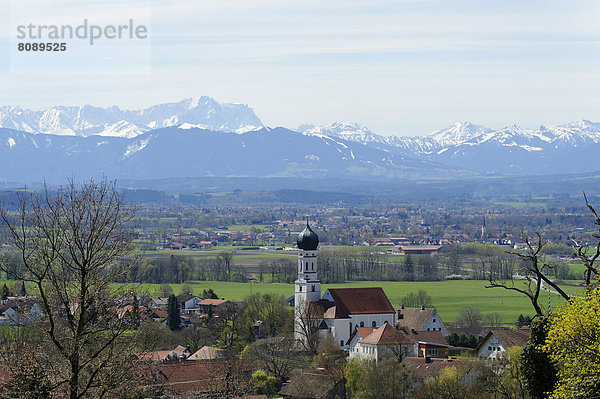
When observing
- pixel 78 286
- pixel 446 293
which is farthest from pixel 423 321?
pixel 78 286

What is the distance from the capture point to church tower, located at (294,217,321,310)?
71312 mm

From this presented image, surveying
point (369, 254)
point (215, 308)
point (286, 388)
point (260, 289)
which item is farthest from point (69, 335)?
point (369, 254)

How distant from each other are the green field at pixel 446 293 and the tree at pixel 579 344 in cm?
5983

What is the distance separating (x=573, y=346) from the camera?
18047 millimetres

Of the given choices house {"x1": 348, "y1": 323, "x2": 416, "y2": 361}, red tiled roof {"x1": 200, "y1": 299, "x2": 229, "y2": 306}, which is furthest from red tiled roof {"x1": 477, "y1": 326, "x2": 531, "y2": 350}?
red tiled roof {"x1": 200, "y1": 299, "x2": 229, "y2": 306}

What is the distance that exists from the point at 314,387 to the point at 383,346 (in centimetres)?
1166

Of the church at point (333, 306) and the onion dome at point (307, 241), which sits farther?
the onion dome at point (307, 241)

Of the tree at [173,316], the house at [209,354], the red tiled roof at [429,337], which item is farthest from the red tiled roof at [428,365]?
the tree at [173,316]

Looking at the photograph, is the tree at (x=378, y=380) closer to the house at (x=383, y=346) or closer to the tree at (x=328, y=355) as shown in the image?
the tree at (x=328, y=355)

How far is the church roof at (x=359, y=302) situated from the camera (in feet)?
226

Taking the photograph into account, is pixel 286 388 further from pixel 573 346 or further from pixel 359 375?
pixel 573 346

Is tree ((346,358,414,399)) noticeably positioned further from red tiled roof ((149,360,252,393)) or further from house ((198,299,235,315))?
house ((198,299,235,315))

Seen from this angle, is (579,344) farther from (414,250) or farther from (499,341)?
(414,250)

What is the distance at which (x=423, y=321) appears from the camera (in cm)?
6794
